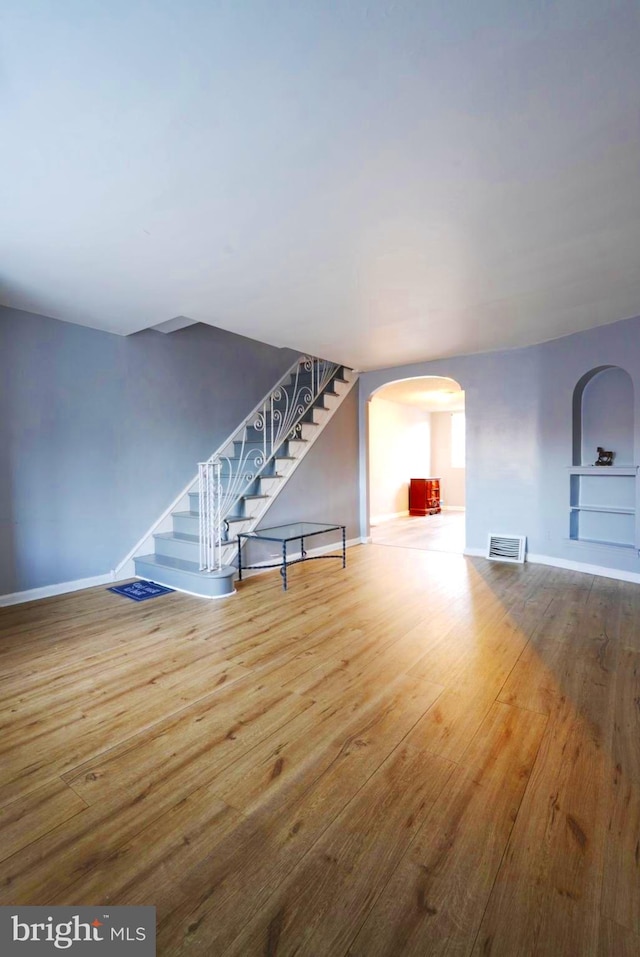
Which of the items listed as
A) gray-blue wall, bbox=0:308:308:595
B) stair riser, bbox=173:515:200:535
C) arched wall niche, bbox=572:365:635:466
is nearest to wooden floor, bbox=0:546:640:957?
gray-blue wall, bbox=0:308:308:595

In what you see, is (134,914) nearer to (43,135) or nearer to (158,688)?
(158,688)

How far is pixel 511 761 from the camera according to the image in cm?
170

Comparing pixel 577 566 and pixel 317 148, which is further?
pixel 577 566

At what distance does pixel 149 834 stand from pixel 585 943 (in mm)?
1231

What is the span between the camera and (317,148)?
6.02ft

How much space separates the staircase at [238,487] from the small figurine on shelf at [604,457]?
3.16m

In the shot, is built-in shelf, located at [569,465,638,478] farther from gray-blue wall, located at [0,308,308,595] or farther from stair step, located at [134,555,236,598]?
gray-blue wall, located at [0,308,308,595]

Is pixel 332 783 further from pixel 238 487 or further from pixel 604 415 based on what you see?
pixel 604 415

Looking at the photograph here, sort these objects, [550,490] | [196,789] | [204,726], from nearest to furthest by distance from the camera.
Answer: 1. [196,789]
2. [204,726]
3. [550,490]

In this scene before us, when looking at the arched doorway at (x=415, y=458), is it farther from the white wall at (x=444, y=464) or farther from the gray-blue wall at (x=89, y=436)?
the gray-blue wall at (x=89, y=436)

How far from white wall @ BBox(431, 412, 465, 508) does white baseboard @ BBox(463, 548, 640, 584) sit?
4.97m

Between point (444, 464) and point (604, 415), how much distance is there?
5819 millimetres

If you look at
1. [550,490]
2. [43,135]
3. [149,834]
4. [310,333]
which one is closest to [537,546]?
[550,490]

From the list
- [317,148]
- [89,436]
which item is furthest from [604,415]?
[89,436]
